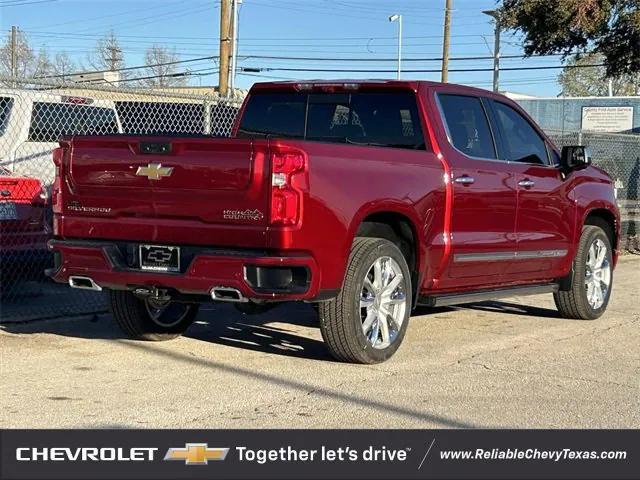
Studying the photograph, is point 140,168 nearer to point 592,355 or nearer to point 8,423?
point 8,423

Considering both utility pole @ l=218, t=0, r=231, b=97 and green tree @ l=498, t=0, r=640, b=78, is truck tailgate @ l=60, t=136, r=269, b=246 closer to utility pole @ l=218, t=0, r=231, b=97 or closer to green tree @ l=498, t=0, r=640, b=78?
green tree @ l=498, t=0, r=640, b=78

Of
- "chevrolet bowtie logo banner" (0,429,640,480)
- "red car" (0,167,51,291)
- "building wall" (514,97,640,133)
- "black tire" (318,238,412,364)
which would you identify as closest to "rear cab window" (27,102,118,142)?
"red car" (0,167,51,291)

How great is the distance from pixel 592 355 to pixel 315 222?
8.94 ft

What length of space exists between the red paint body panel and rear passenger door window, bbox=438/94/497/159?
9cm

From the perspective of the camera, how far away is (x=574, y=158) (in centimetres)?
802

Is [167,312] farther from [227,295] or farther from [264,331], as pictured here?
[227,295]

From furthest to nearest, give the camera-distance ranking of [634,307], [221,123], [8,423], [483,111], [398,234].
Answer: [221,123] → [634,307] → [483,111] → [398,234] → [8,423]

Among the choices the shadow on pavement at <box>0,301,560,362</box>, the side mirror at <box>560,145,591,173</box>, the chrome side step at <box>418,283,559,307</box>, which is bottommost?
the shadow on pavement at <box>0,301,560,362</box>

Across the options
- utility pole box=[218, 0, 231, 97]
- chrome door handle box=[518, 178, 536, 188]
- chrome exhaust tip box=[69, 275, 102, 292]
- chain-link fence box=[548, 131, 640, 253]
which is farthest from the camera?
utility pole box=[218, 0, 231, 97]

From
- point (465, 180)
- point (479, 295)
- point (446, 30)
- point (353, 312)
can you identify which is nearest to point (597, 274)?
point (479, 295)

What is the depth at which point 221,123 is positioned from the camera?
36.9ft

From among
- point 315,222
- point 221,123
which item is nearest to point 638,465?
point 315,222

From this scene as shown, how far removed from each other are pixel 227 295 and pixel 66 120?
6.53 m

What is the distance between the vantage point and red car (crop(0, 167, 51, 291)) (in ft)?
25.0
